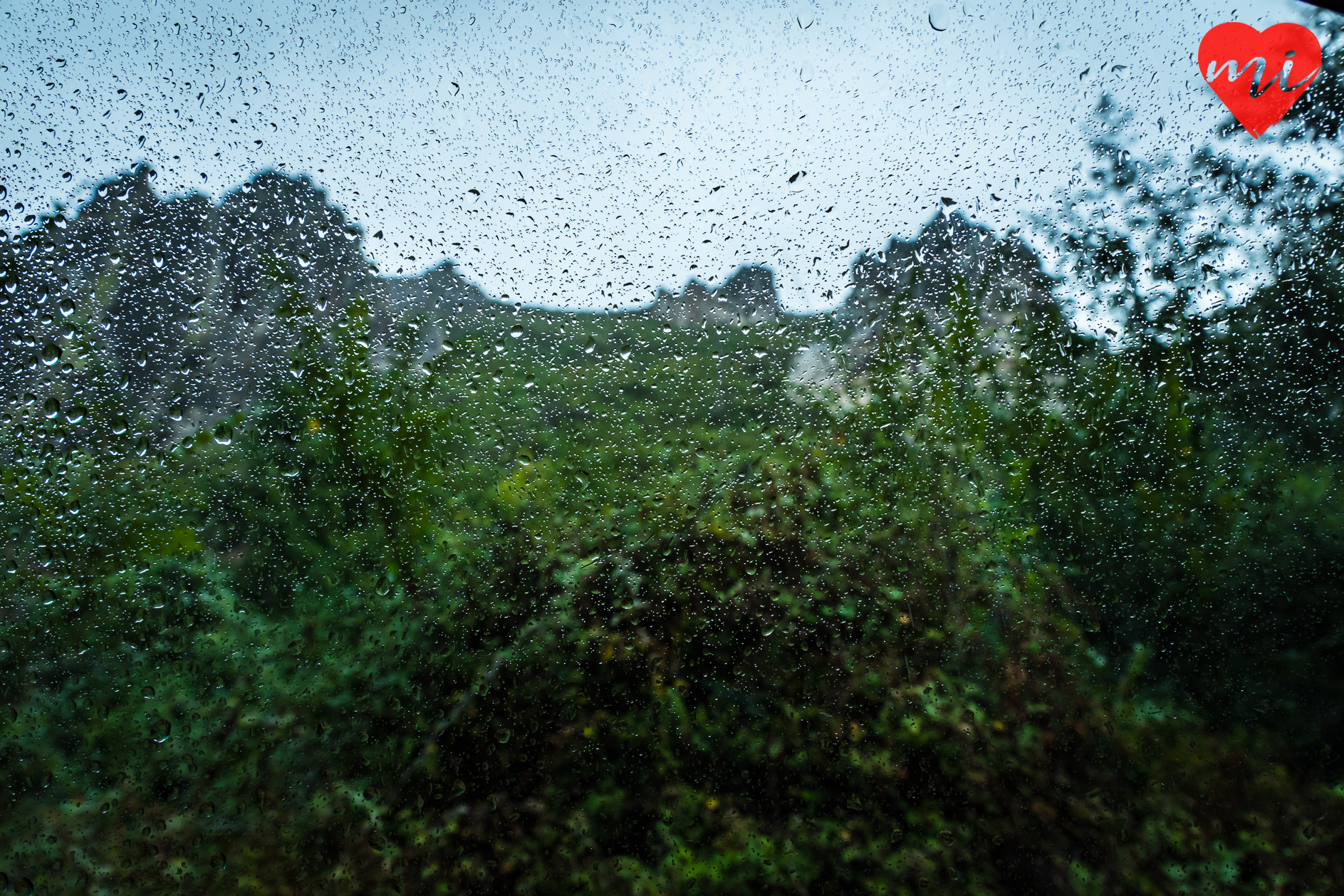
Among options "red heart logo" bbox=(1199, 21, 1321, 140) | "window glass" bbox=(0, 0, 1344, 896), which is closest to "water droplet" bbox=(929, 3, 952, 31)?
"window glass" bbox=(0, 0, 1344, 896)

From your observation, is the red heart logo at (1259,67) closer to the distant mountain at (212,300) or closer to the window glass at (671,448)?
the window glass at (671,448)

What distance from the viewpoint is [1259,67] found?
123cm

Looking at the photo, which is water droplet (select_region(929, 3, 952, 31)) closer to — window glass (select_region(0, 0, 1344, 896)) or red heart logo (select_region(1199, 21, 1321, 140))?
window glass (select_region(0, 0, 1344, 896))

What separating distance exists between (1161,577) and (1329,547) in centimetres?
35

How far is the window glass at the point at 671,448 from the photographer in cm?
105

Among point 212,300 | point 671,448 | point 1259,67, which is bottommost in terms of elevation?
point 671,448

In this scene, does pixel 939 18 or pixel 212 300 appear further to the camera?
pixel 939 18

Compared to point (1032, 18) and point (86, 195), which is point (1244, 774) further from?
point (86, 195)

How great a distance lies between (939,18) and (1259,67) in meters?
0.64

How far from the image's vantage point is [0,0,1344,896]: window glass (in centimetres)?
105

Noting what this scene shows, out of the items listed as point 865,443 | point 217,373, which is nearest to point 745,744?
point 865,443

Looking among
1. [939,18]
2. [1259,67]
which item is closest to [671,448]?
[939,18]

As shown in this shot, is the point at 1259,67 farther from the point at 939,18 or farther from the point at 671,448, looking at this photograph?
the point at 671,448

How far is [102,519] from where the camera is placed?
41.1 inches
